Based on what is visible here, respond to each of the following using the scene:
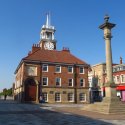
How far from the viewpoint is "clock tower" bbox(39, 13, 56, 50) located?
75.0m

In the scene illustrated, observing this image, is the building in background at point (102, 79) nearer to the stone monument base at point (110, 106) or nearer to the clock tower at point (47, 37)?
the clock tower at point (47, 37)

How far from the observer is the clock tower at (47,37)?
7500cm

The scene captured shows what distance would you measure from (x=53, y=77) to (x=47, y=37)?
1200 inches

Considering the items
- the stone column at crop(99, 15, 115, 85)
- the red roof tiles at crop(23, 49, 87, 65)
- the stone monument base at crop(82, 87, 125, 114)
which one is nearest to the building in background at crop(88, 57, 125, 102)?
the red roof tiles at crop(23, 49, 87, 65)

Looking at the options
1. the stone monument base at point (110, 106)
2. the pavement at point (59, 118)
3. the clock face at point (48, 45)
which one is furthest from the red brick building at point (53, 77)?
the pavement at point (59, 118)

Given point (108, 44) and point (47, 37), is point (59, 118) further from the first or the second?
point (47, 37)

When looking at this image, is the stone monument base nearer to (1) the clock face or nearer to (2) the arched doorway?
(2) the arched doorway

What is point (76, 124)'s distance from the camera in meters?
14.5

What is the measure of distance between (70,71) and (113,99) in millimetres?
26712

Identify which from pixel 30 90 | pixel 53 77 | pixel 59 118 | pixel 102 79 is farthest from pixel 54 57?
pixel 59 118

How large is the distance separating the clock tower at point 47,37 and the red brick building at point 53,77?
843 inches

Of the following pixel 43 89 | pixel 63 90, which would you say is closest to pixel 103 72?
pixel 63 90

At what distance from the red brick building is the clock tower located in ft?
70.3

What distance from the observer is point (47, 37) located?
77062 millimetres
